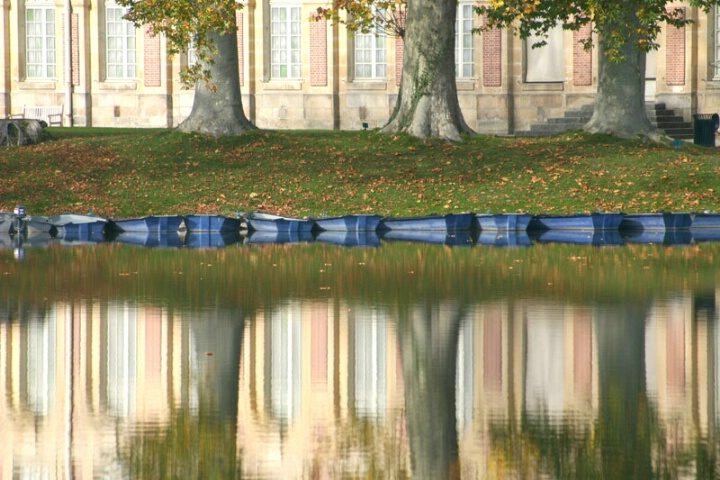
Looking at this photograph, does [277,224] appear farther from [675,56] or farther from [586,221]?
[675,56]

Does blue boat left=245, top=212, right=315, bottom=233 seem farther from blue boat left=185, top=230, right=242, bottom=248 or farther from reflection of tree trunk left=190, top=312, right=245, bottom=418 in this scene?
reflection of tree trunk left=190, top=312, right=245, bottom=418

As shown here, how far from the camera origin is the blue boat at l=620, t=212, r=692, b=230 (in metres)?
26.1

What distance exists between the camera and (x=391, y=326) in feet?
45.2

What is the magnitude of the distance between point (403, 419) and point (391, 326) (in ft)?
13.6

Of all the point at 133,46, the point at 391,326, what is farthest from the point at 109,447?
the point at 133,46

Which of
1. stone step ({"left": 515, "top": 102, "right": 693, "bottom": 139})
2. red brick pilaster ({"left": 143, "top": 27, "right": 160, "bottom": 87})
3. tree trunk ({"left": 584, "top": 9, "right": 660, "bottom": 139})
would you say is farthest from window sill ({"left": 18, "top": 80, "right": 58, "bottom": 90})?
tree trunk ({"left": 584, "top": 9, "right": 660, "bottom": 139})

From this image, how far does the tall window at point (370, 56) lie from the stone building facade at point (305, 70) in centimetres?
3

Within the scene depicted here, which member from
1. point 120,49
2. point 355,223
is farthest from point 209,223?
point 120,49

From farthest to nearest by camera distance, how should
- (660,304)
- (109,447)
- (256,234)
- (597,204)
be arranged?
(597,204) → (256,234) → (660,304) → (109,447)

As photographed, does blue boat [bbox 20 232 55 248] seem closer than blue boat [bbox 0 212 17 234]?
Yes

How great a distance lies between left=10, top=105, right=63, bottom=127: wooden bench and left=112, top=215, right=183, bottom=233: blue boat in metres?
19.7

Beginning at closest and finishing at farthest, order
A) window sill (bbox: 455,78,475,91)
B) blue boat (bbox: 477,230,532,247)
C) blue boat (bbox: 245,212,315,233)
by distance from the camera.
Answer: blue boat (bbox: 477,230,532,247), blue boat (bbox: 245,212,315,233), window sill (bbox: 455,78,475,91)

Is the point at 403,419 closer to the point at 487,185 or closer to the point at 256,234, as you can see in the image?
the point at 256,234

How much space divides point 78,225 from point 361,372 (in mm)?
16325
